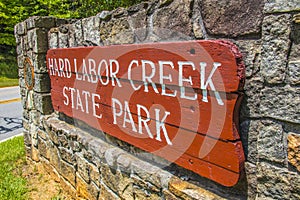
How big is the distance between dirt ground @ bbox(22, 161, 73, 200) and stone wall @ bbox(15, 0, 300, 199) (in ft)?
0.39

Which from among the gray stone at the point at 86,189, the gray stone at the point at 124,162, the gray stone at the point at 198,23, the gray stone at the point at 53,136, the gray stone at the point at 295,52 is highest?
the gray stone at the point at 198,23

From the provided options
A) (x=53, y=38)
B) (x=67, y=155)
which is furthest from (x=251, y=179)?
(x=53, y=38)

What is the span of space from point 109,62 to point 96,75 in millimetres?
231

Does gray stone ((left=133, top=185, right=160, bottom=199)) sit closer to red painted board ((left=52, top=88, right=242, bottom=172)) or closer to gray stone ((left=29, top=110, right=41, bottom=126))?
red painted board ((left=52, top=88, right=242, bottom=172))

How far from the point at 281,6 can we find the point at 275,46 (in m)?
0.14

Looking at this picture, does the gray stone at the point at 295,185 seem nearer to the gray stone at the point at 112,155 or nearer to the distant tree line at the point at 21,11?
the gray stone at the point at 112,155

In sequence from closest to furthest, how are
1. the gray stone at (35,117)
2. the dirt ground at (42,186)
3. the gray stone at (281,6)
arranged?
1. the gray stone at (281,6)
2. the dirt ground at (42,186)
3. the gray stone at (35,117)

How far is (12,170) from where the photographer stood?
3.90m

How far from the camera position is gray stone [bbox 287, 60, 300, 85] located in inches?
41.4

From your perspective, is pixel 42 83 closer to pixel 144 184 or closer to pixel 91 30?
pixel 91 30

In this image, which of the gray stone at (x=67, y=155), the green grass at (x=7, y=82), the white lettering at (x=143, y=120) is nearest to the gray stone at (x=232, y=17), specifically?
the white lettering at (x=143, y=120)

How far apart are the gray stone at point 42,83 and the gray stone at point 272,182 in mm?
2781

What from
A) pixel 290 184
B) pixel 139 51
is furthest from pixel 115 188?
pixel 290 184

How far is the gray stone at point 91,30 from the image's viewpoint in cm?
240
